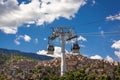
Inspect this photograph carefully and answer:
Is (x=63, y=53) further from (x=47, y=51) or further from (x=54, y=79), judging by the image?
(x=54, y=79)

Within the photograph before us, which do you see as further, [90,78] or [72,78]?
[90,78]

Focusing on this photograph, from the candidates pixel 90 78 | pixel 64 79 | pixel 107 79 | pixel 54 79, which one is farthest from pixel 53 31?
pixel 107 79

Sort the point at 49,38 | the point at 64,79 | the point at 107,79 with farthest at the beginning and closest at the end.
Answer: the point at 107,79 → the point at 64,79 → the point at 49,38

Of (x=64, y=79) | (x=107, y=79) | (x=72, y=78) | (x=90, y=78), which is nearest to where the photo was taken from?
(x=64, y=79)

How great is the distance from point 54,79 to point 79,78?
408 centimetres

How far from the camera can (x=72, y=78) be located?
2281 inches

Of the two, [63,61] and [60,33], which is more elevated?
[60,33]

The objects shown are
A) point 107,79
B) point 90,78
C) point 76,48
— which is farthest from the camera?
point 107,79

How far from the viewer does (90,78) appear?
6562 centimetres

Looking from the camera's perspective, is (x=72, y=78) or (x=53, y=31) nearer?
(x=53, y=31)

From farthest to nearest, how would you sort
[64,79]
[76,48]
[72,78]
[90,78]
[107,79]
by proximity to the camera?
1. [107,79]
2. [90,78]
3. [72,78]
4. [64,79]
5. [76,48]

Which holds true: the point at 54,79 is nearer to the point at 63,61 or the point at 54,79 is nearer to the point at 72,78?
the point at 72,78

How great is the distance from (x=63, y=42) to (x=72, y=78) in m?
16.0

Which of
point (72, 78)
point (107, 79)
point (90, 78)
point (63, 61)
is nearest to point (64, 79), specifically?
point (72, 78)
